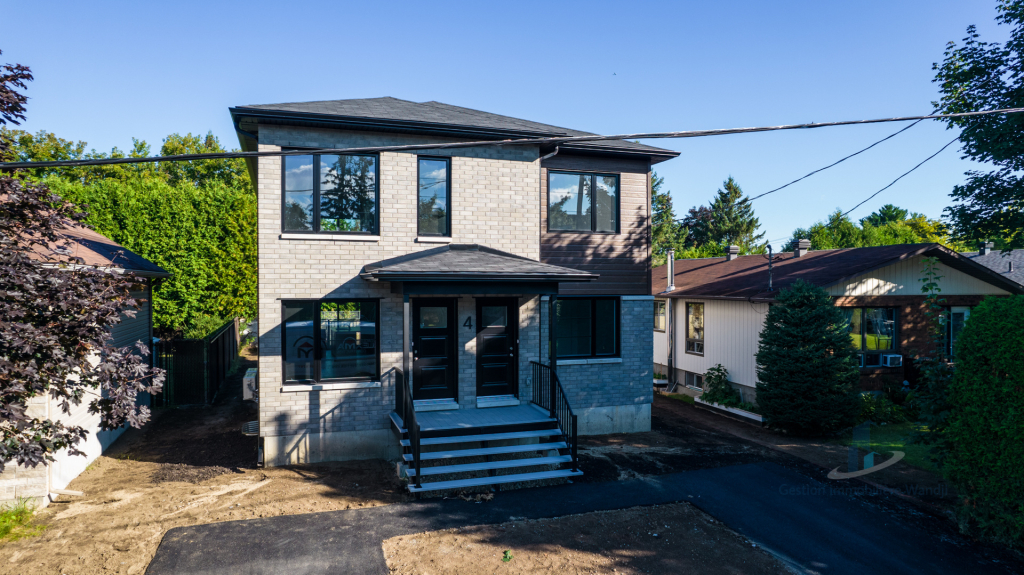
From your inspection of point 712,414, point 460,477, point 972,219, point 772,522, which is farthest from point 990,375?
point 972,219

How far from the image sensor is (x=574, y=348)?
11.8 m

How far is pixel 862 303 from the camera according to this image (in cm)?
1398

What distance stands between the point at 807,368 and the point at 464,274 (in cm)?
785

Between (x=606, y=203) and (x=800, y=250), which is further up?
(x=606, y=203)

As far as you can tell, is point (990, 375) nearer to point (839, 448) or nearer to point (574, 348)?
point (839, 448)

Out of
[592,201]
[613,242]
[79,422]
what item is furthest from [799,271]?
[79,422]

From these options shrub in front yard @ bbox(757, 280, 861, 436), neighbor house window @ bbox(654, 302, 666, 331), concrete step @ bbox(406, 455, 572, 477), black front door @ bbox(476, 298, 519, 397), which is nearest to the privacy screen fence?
black front door @ bbox(476, 298, 519, 397)

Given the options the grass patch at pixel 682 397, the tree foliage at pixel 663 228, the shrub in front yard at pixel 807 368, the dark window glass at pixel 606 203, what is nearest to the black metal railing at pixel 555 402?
the dark window glass at pixel 606 203

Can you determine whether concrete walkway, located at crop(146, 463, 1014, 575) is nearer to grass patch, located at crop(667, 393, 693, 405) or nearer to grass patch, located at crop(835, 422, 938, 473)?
grass patch, located at crop(835, 422, 938, 473)

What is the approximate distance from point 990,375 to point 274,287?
1023cm

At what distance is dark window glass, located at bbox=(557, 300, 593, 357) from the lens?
11766 mm

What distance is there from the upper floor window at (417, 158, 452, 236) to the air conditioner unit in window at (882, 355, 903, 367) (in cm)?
1180

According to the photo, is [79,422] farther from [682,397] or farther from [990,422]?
[682,397]

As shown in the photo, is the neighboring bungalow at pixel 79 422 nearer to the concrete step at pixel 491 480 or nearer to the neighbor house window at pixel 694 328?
the concrete step at pixel 491 480
